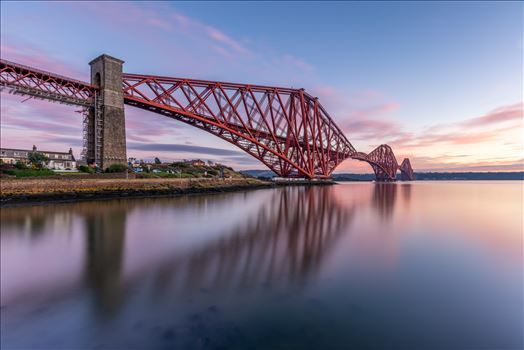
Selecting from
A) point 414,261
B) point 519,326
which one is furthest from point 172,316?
point 414,261

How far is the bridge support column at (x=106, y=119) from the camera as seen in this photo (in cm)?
2581

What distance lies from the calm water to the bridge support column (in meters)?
16.6

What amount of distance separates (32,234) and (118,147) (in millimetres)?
19580

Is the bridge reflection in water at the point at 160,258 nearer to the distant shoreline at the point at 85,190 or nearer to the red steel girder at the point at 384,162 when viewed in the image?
the distant shoreline at the point at 85,190

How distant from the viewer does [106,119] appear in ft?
85.8

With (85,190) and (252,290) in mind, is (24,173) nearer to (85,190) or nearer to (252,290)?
(85,190)

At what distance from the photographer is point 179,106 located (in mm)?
35375

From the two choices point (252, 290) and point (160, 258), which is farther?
point (160, 258)

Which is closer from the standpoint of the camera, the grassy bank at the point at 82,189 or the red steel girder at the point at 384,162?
the grassy bank at the point at 82,189

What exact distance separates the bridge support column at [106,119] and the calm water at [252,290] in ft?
54.6

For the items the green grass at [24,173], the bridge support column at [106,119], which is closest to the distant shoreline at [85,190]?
the green grass at [24,173]

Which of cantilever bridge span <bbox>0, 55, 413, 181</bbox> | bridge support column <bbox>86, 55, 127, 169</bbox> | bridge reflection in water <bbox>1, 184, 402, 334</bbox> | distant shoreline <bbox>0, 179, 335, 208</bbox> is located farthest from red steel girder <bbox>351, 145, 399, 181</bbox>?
bridge reflection in water <bbox>1, 184, 402, 334</bbox>

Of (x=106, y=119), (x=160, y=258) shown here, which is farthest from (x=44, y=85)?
(x=160, y=258)

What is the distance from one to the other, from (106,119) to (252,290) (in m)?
28.3
